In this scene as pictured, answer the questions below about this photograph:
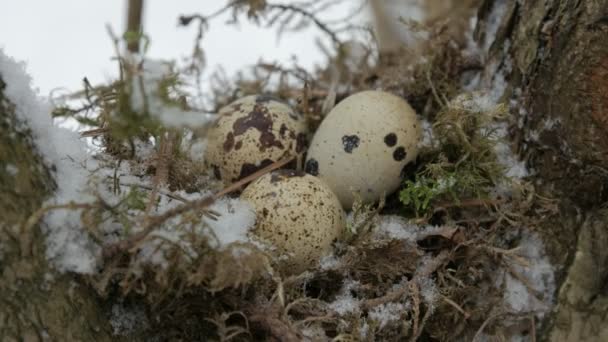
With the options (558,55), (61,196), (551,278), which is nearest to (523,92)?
(558,55)

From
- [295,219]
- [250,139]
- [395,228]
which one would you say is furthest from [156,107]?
[395,228]

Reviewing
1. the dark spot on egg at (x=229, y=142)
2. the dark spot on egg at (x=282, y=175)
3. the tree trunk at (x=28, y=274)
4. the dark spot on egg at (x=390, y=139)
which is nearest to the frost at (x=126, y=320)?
the tree trunk at (x=28, y=274)

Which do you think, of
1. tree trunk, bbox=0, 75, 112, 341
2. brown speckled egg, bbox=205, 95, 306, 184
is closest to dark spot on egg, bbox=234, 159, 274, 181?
brown speckled egg, bbox=205, 95, 306, 184

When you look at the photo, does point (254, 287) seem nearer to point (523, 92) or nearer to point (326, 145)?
point (326, 145)

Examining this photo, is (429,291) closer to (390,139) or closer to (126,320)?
(390,139)

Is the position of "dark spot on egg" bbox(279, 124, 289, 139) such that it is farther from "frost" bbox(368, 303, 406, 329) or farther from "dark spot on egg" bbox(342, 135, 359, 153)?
"frost" bbox(368, 303, 406, 329)
